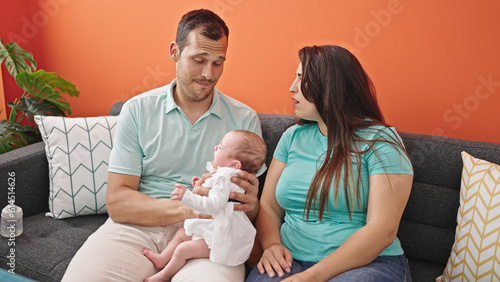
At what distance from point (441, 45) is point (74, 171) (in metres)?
1.77

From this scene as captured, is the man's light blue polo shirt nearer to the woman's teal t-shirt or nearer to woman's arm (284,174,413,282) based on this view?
the woman's teal t-shirt

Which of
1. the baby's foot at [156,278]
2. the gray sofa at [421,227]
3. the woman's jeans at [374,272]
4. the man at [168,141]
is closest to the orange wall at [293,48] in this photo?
the gray sofa at [421,227]

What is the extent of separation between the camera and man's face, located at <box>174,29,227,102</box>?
1814 mm

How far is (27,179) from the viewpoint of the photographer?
6.82ft

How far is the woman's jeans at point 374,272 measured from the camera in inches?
55.2

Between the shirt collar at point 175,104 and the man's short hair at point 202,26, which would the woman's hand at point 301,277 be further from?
the man's short hair at point 202,26

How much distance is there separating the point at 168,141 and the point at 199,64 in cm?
34

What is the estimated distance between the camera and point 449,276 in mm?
1688

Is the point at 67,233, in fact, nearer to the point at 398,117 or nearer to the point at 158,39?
the point at 158,39

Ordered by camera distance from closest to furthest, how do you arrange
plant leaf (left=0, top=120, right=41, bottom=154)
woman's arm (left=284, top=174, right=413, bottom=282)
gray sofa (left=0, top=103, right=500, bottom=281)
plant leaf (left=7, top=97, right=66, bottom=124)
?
woman's arm (left=284, top=174, right=413, bottom=282), gray sofa (left=0, top=103, right=500, bottom=281), plant leaf (left=0, top=120, right=41, bottom=154), plant leaf (left=7, top=97, right=66, bottom=124)

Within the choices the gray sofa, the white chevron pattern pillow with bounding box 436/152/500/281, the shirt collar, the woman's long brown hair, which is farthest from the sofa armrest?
the white chevron pattern pillow with bounding box 436/152/500/281

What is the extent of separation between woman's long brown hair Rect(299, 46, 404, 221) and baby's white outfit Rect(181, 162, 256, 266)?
0.84ft

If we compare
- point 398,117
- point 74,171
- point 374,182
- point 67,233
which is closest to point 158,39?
point 74,171

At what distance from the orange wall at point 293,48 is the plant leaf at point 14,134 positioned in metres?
0.53
